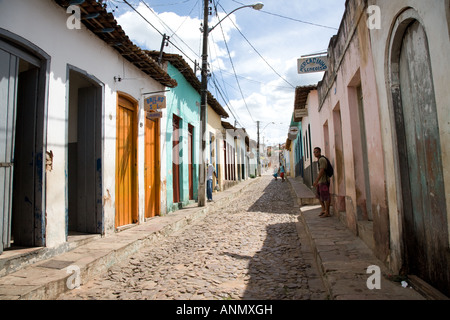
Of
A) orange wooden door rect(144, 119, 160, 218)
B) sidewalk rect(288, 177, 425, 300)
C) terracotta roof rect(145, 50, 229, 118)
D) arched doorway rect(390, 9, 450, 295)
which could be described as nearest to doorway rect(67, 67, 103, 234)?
orange wooden door rect(144, 119, 160, 218)

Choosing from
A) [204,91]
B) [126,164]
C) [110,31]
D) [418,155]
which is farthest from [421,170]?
[204,91]

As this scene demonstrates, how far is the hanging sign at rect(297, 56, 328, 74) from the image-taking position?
6531 mm

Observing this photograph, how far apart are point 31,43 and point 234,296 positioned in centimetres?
424

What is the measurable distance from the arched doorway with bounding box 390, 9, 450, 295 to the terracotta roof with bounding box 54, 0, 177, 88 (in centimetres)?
455

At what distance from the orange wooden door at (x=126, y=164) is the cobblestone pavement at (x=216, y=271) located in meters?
1.21

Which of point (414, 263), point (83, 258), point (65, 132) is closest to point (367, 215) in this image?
point (414, 263)

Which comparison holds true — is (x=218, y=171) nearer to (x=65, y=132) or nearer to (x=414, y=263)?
(x=65, y=132)

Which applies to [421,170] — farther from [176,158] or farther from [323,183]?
[176,158]

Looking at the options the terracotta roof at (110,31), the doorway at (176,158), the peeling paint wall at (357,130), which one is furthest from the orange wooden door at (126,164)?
the peeling paint wall at (357,130)

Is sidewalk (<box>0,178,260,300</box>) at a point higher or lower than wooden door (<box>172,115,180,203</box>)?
lower

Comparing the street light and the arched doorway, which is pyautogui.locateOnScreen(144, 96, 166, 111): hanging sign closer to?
the street light

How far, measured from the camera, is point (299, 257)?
4.65m

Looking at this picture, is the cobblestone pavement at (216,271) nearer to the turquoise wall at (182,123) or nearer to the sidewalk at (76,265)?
the sidewalk at (76,265)
